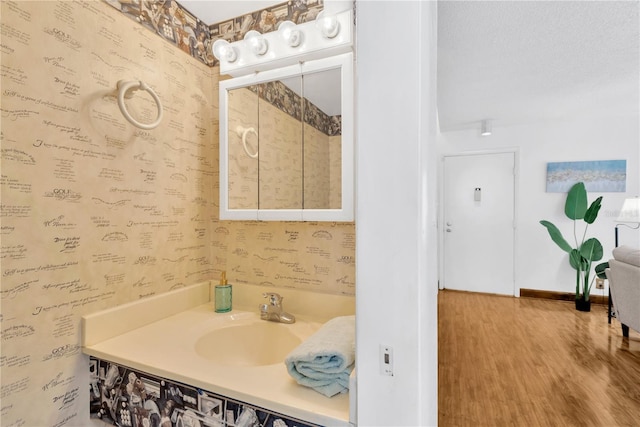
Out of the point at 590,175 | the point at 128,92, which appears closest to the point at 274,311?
the point at 128,92

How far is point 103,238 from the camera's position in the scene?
118cm

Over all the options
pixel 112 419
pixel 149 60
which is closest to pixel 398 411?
pixel 112 419

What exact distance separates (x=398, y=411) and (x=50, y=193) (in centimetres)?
123

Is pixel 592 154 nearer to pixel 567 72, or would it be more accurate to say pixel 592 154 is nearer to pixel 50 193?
pixel 567 72

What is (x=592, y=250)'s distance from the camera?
142 inches

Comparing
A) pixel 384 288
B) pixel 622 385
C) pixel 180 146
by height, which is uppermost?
pixel 180 146

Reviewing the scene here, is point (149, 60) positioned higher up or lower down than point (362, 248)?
higher up

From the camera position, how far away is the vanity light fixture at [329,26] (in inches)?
48.6

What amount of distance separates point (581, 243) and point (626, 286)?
54.9 inches

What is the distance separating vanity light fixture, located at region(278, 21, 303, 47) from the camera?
1.30 m

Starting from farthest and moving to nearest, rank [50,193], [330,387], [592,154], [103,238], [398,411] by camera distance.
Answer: [592,154] → [103,238] → [50,193] → [330,387] → [398,411]

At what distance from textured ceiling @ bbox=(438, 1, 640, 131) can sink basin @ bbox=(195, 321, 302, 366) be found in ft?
6.23

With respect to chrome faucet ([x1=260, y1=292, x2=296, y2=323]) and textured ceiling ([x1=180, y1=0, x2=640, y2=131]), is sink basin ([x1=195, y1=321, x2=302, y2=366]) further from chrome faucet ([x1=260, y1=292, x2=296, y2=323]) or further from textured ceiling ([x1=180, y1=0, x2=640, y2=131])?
textured ceiling ([x1=180, y1=0, x2=640, y2=131])

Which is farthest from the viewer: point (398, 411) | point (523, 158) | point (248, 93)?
point (523, 158)
